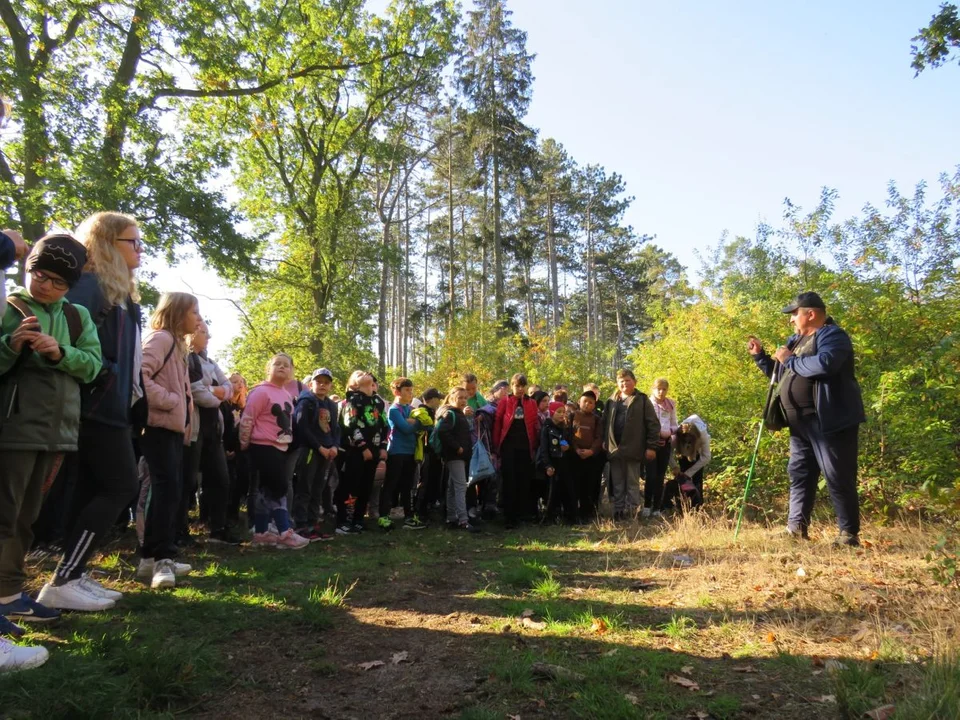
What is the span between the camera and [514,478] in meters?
9.16

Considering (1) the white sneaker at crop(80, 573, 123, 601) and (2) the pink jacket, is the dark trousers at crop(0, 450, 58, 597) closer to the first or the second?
(1) the white sneaker at crop(80, 573, 123, 601)

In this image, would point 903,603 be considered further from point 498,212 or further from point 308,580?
point 498,212

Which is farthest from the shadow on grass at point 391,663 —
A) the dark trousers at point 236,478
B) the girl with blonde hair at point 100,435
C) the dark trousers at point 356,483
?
the dark trousers at point 356,483

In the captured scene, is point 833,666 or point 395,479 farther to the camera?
point 395,479

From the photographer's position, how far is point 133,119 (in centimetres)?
1284

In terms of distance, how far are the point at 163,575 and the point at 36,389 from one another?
6.07 ft

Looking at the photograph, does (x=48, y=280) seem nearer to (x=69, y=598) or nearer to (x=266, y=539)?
(x=69, y=598)

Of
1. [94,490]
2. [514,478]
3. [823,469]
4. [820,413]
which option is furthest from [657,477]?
[94,490]

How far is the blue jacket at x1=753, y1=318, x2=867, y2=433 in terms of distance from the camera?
5199 millimetres

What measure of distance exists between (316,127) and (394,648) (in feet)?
72.6

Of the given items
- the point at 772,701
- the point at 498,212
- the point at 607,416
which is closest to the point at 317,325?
the point at 498,212

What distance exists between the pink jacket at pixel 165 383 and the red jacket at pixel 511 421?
17.3ft

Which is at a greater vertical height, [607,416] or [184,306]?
[184,306]

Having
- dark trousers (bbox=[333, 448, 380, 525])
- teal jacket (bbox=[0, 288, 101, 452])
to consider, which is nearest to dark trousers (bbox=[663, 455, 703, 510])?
dark trousers (bbox=[333, 448, 380, 525])
